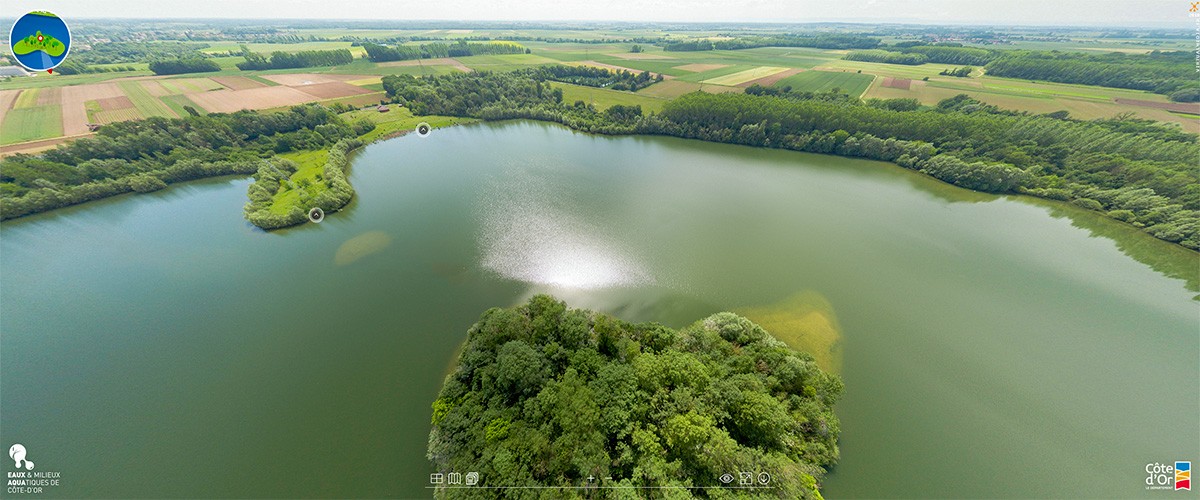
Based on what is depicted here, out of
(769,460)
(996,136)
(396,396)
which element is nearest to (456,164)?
(396,396)

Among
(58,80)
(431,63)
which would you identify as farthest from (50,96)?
(431,63)

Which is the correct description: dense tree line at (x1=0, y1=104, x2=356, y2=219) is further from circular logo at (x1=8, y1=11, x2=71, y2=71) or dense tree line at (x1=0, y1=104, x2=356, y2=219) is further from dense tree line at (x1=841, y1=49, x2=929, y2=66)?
dense tree line at (x1=841, y1=49, x2=929, y2=66)

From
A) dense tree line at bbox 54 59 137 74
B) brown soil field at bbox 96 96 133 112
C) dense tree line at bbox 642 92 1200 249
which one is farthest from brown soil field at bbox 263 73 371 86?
dense tree line at bbox 642 92 1200 249

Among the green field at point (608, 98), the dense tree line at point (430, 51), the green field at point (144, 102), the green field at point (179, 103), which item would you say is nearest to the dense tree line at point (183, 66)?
the green field at point (144, 102)

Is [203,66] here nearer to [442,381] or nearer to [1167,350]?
[442,381]

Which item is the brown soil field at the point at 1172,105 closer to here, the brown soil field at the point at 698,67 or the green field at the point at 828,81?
the green field at the point at 828,81

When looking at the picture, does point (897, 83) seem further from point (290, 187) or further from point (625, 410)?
point (290, 187)
